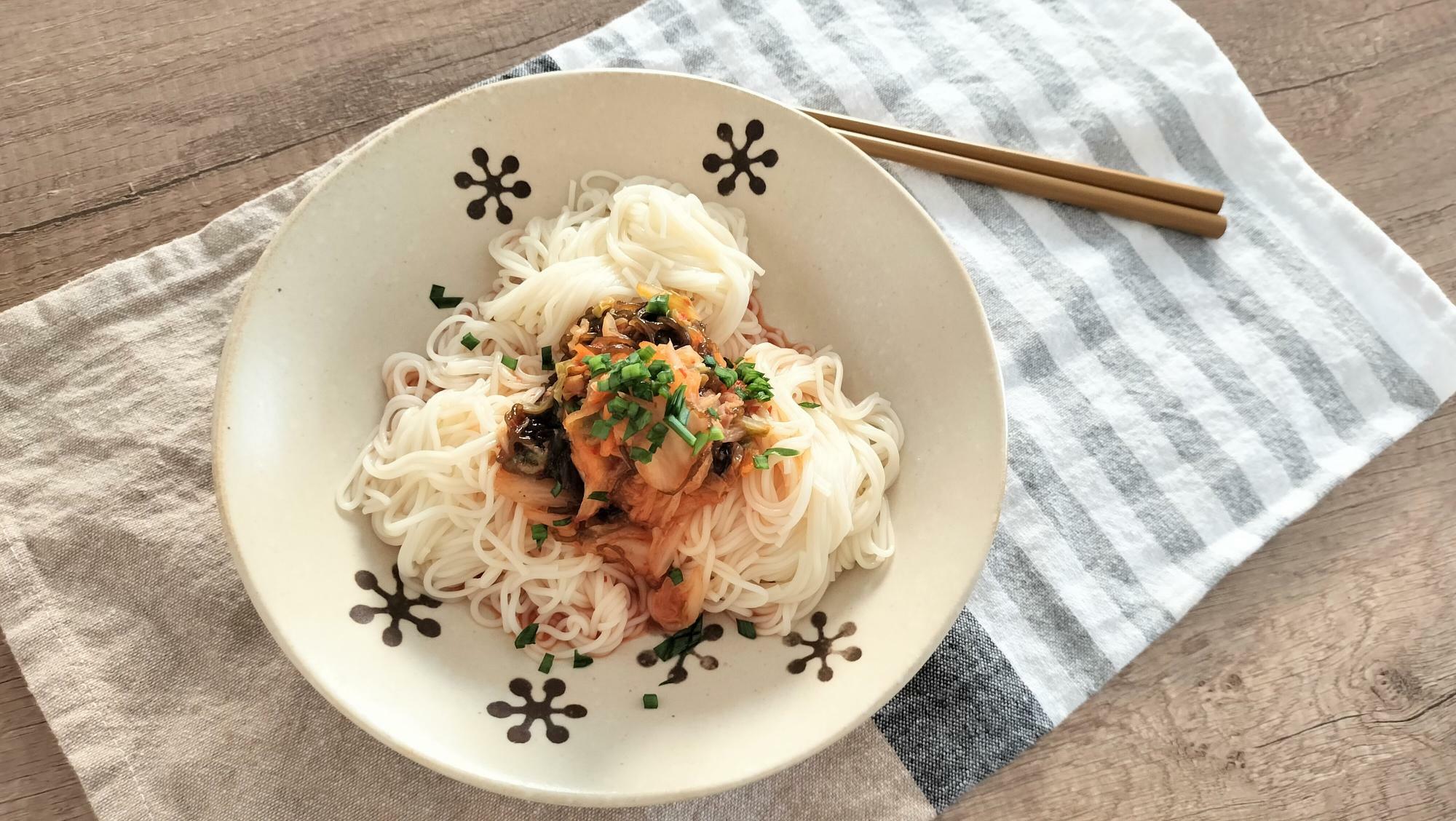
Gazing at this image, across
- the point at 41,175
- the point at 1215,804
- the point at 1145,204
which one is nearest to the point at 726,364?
the point at 1145,204

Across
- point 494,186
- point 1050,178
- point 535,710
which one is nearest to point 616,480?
point 535,710

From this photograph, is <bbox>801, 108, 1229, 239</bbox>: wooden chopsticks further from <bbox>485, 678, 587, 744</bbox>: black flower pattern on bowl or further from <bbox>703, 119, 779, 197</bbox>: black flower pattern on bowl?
<bbox>485, 678, 587, 744</bbox>: black flower pattern on bowl

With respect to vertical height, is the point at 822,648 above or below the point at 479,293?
below

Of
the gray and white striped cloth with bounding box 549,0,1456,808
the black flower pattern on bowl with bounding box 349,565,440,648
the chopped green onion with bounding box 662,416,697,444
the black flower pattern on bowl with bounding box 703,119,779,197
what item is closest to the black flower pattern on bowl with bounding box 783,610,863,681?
the gray and white striped cloth with bounding box 549,0,1456,808

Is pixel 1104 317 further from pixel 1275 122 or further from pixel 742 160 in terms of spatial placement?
pixel 742 160

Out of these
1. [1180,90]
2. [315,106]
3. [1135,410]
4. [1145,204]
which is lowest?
[1135,410]

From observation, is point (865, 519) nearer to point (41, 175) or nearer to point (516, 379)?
point (516, 379)

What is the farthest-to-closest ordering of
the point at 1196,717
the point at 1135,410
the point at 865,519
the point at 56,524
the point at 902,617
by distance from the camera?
the point at 1135,410 → the point at 1196,717 → the point at 56,524 → the point at 865,519 → the point at 902,617
